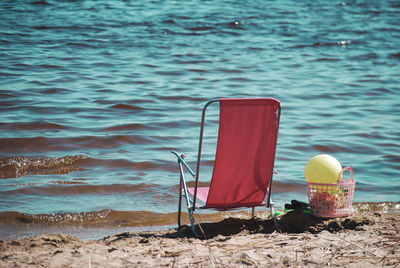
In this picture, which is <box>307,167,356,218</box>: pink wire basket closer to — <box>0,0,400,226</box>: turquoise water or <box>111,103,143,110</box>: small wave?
<box>0,0,400,226</box>: turquoise water

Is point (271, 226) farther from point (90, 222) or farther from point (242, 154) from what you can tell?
point (90, 222)

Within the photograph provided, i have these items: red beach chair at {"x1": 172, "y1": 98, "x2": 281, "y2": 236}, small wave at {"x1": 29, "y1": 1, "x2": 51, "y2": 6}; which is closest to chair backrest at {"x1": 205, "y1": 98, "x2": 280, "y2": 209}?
red beach chair at {"x1": 172, "y1": 98, "x2": 281, "y2": 236}

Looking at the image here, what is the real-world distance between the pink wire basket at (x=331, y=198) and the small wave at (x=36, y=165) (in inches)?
129

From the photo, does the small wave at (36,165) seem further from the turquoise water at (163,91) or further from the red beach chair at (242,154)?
the red beach chair at (242,154)

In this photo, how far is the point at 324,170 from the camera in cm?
428

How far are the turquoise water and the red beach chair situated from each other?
130 cm

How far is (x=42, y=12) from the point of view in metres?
18.1

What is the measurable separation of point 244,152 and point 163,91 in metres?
7.01

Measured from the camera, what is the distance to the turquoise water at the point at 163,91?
6102 millimetres

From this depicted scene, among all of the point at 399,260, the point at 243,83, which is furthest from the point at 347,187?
the point at 243,83

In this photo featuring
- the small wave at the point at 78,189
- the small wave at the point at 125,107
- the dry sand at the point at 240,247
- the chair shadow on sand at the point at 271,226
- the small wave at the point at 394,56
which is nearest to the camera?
the dry sand at the point at 240,247

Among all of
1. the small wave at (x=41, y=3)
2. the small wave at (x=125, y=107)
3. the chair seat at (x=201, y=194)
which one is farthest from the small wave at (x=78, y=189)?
the small wave at (x=41, y=3)

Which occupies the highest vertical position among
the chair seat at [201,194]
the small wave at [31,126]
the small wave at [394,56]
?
the small wave at [394,56]

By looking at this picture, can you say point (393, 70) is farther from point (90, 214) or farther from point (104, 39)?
point (90, 214)
